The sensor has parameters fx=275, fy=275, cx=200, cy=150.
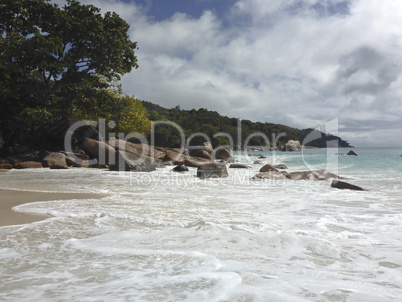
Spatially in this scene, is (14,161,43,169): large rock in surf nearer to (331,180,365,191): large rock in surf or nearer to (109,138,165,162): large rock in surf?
(109,138,165,162): large rock in surf

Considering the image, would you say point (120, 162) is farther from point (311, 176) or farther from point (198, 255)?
point (198, 255)

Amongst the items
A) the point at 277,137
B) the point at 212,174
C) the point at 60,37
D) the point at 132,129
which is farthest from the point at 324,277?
the point at 277,137

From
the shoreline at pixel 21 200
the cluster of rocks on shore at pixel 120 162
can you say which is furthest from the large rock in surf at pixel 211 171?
the shoreline at pixel 21 200

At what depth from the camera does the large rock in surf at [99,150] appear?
16484mm

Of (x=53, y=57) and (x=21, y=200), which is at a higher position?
(x=53, y=57)

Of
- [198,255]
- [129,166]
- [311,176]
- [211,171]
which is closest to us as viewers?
[198,255]

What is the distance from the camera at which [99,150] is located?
16.8 m

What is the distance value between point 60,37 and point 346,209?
17.0 m

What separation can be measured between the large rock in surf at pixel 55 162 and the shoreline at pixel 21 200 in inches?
328

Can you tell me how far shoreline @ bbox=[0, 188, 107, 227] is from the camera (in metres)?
→ 3.74

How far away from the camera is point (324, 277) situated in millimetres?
2230

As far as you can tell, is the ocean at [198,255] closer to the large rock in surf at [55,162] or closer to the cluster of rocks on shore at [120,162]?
the cluster of rocks on shore at [120,162]

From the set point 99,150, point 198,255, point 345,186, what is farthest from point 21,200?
point 99,150

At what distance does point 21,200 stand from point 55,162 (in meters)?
9.88
